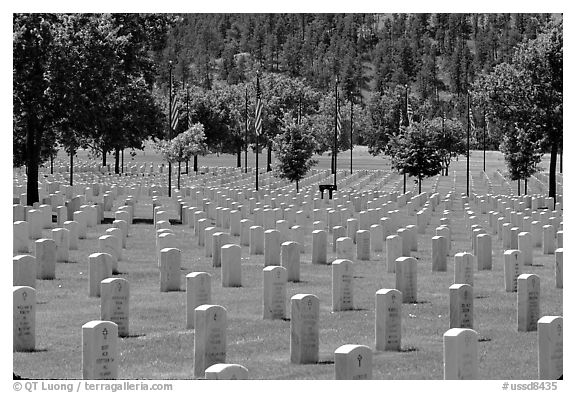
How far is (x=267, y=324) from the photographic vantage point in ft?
54.3

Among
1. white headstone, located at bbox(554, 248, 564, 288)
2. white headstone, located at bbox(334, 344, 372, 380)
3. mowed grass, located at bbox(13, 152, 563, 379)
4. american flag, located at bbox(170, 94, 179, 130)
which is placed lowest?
mowed grass, located at bbox(13, 152, 563, 379)

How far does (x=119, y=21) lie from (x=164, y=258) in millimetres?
31617

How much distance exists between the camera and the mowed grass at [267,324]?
1362cm

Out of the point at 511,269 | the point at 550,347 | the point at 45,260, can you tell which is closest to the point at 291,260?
the point at 511,269

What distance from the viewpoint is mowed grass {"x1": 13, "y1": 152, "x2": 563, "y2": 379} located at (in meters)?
13.6

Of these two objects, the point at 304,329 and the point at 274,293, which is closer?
the point at 304,329

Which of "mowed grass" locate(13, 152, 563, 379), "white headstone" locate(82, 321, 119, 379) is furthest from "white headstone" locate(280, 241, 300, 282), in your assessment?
"white headstone" locate(82, 321, 119, 379)

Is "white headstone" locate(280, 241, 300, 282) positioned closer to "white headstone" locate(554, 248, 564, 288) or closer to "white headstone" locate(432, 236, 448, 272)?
"white headstone" locate(432, 236, 448, 272)

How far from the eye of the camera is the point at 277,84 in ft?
430

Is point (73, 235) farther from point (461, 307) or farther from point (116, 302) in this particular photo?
point (461, 307)

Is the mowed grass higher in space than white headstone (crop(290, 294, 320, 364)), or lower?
lower

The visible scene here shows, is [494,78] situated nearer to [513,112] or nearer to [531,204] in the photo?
[513,112]

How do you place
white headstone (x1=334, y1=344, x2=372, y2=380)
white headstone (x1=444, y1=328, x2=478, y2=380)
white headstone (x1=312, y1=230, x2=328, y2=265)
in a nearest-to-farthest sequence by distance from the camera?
white headstone (x1=334, y1=344, x2=372, y2=380), white headstone (x1=444, y1=328, x2=478, y2=380), white headstone (x1=312, y1=230, x2=328, y2=265)
